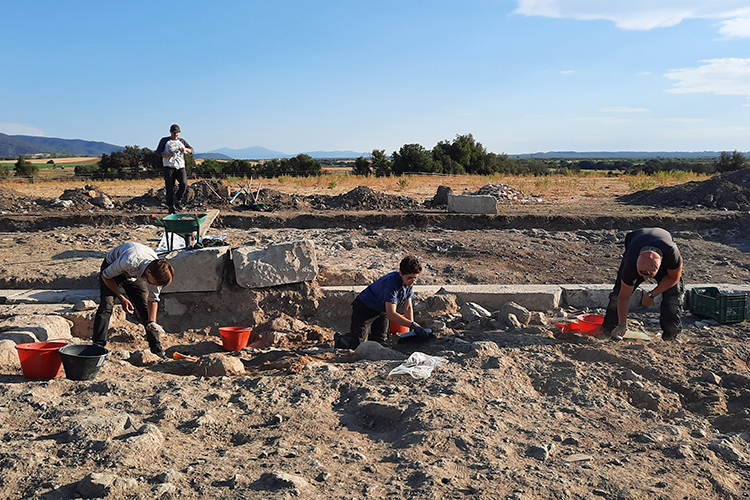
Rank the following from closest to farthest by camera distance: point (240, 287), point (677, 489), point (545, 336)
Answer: point (677, 489) → point (545, 336) → point (240, 287)

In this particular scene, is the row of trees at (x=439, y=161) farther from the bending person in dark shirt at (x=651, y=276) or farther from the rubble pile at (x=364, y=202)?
the bending person in dark shirt at (x=651, y=276)

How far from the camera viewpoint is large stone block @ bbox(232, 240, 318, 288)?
6.26 meters

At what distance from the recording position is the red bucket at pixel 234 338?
547cm

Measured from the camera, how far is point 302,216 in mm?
12859

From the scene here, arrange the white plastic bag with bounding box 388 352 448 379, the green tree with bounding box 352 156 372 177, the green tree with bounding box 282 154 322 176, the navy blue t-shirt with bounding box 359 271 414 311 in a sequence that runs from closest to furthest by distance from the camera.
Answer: the white plastic bag with bounding box 388 352 448 379
the navy blue t-shirt with bounding box 359 271 414 311
the green tree with bounding box 352 156 372 177
the green tree with bounding box 282 154 322 176

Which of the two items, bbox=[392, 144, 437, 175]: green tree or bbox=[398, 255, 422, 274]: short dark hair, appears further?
bbox=[392, 144, 437, 175]: green tree

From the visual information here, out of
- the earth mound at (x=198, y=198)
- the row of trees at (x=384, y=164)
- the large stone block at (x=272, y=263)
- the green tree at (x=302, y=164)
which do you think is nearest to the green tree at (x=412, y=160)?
the row of trees at (x=384, y=164)

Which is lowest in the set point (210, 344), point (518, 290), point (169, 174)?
point (210, 344)

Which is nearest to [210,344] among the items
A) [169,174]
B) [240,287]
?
[240,287]

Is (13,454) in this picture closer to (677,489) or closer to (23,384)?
(23,384)

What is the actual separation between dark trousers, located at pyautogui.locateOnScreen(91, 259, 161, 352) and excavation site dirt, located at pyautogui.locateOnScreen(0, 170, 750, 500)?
0.23 metres

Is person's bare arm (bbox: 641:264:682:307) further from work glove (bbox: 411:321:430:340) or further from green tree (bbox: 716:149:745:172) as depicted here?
green tree (bbox: 716:149:745:172)

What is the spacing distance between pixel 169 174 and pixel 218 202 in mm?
4659

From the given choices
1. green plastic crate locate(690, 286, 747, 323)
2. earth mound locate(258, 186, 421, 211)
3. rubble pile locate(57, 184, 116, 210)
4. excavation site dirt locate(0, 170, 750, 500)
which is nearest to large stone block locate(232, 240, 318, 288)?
excavation site dirt locate(0, 170, 750, 500)
